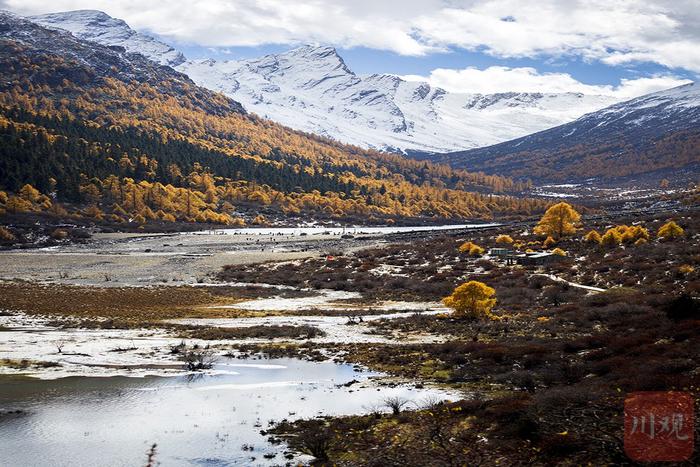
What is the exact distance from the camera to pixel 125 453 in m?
18.9

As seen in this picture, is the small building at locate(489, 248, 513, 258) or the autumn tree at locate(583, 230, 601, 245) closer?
the small building at locate(489, 248, 513, 258)

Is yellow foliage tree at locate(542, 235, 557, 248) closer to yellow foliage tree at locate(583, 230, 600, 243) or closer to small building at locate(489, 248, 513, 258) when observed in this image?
yellow foliage tree at locate(583, 230, 600, 243)

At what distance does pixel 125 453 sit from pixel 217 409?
5.06 metres

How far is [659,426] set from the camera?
52.7ft

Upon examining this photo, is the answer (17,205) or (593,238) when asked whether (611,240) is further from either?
(17,205)

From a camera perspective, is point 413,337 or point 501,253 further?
point 501,253

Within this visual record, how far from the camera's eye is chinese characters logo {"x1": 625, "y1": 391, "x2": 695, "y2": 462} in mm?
14602

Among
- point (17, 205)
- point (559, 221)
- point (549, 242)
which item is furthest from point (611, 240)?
point (17, 205)

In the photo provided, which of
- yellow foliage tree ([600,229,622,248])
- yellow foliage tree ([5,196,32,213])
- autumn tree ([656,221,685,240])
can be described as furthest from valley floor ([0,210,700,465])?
yellow foliage tree ([5,196,32,213])

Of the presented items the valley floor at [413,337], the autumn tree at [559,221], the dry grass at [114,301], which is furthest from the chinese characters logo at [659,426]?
the autumn tree at [559,221]

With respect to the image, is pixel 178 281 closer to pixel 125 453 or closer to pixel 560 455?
pixel 125 453

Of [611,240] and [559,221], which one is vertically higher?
[559,221]

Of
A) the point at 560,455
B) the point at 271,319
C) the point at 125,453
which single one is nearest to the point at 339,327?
the point at 271,319

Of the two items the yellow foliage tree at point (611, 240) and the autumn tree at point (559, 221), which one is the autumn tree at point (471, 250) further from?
the yellow foliage tree at point (611, 240)
